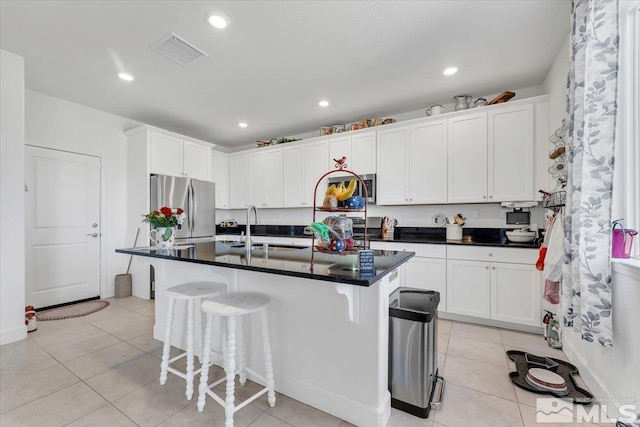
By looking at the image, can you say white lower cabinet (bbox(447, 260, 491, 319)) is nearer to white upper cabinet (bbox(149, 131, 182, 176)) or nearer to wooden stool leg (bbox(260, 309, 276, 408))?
wooden stool leg (bbox(260, 309, 276, 408))

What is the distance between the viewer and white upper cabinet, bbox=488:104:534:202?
9.61 ft

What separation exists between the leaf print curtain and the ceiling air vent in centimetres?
284

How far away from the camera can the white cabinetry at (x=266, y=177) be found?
15.5ft

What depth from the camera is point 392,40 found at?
2.32m

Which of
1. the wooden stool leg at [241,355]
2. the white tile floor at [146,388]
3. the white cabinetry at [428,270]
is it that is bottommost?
the white tile floor at [146,388]

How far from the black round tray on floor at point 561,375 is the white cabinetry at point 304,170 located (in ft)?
9.84

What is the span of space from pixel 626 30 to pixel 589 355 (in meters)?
2.07

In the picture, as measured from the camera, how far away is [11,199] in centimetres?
258

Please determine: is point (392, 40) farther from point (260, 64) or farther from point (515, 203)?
point (515, 203)

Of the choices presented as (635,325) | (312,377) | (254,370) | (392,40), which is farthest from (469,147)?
(254,370)

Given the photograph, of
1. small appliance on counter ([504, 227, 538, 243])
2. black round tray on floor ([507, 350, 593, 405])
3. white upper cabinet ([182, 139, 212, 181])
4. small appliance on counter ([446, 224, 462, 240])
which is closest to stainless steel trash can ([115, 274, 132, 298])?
white upper cabinet ([182, 139, 212, 181])

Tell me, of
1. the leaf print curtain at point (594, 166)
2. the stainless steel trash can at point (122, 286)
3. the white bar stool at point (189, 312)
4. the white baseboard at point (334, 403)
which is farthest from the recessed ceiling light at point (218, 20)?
the stainless steel trash can at point (122, 286)

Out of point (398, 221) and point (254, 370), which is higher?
point (398, 221)

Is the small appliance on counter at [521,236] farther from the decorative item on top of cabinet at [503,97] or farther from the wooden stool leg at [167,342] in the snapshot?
the wooden stool leg at [167,342]
